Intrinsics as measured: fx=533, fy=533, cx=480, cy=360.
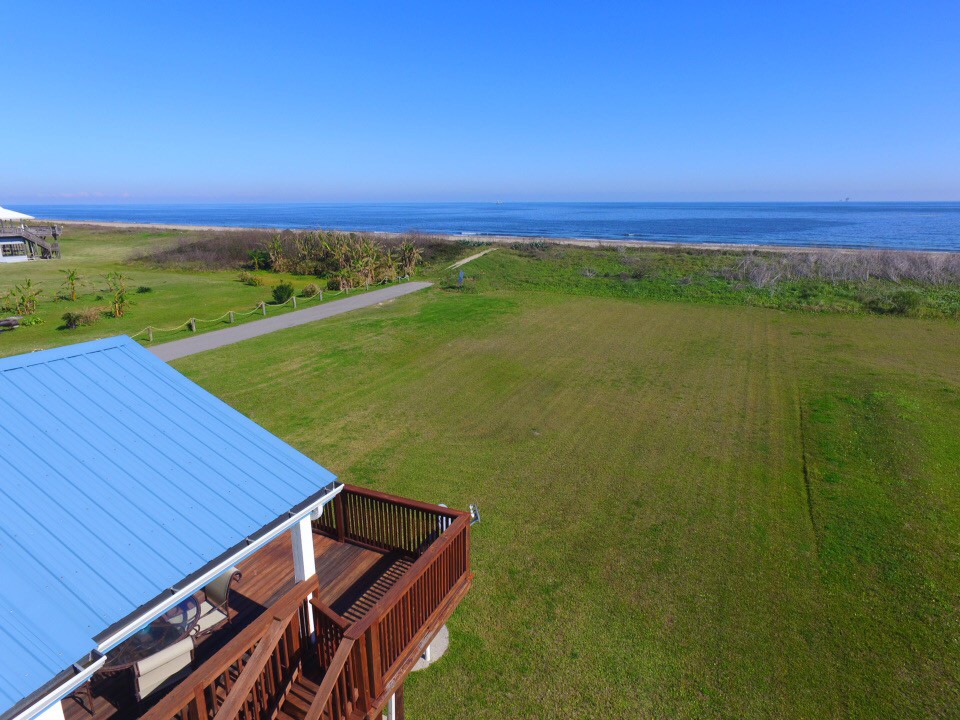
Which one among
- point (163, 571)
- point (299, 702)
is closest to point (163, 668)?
point (299, 702)

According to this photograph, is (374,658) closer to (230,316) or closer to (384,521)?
(384,521)

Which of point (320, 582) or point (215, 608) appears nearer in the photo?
point (215, 608)

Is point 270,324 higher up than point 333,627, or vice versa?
point 333,627

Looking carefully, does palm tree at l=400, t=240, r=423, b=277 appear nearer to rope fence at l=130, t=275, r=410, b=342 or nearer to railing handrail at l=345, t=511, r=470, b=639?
rope fence at l=130, t=275, r=410, b=342

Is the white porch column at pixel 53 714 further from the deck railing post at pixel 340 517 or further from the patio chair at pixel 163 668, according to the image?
the deck railing post at pixel 340 517

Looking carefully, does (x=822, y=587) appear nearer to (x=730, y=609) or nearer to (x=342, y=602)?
(x=730, y=609)

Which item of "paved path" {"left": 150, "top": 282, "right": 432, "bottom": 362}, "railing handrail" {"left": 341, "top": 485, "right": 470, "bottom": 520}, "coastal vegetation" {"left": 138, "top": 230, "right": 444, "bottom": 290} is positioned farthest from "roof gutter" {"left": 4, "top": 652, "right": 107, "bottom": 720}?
"coastal vegetation" {"left": 138, "top": 230, "right": 444, "bottom": 290}
